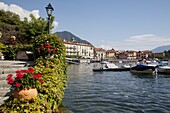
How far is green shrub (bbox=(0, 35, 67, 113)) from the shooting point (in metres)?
4.93

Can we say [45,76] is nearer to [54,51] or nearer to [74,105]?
[54,51]

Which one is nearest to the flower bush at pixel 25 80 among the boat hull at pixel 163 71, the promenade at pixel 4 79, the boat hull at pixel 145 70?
the promenade at pixel 4 79

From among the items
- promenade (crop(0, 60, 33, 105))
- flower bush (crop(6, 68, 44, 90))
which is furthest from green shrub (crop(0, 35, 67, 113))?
promenade (crop(0, 60, 33, 105))

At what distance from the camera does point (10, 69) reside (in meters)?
9.16

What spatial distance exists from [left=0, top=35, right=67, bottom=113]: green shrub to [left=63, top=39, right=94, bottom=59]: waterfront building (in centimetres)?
14306

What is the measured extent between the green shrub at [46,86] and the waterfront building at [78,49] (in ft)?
469

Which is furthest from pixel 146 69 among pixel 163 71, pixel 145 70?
pixel 163 71

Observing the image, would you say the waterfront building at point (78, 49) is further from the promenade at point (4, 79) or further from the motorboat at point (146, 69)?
the promenade at point (4, 79)

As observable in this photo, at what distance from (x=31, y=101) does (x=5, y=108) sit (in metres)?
0.66

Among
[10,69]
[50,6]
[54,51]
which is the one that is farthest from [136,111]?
[50,6]

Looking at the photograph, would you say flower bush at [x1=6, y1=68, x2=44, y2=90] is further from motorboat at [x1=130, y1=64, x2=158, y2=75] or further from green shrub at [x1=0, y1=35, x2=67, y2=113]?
motorboat at [x1=130, y1=64, x2=158, y2=75]

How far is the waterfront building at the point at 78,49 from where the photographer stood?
522ft

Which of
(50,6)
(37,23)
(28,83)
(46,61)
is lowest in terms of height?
(28,83)

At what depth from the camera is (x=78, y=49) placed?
171375 millimetres
